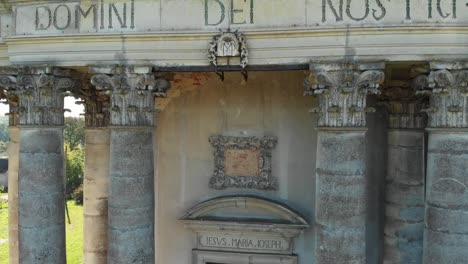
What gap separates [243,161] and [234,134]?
606 mm

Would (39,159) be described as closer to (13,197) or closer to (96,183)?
(96,183)

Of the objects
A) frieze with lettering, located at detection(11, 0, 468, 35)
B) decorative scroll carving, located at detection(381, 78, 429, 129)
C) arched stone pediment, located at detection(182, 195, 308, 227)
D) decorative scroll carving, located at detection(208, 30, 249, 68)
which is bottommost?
arched stone pediment, located at detection(182, 195, 308, 227)

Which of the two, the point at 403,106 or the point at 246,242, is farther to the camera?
the point at 246,242

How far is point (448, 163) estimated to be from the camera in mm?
7480

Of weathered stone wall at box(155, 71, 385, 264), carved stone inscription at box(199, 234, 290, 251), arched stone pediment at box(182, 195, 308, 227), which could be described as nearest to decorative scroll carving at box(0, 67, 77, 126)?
weathered stone wall at box(155, 71, 385, 264)

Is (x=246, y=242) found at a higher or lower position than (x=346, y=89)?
lower

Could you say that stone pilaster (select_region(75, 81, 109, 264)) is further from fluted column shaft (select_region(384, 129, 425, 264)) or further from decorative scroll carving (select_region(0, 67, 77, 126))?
fluted column shaft (select_region(384, 129, 425, 264))

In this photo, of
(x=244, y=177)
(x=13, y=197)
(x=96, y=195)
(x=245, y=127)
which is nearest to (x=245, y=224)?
(x=244, y=177)

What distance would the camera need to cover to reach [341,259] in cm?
774

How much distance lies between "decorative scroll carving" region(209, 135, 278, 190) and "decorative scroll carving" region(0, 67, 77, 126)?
328cm

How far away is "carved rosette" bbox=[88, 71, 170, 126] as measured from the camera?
8406 mm

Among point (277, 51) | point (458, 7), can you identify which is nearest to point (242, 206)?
point (277, 51)

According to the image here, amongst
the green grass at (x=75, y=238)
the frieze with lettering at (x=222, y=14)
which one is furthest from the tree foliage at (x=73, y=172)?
the frieze with lettering at (x=222, y=14)

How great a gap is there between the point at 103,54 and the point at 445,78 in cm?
557
